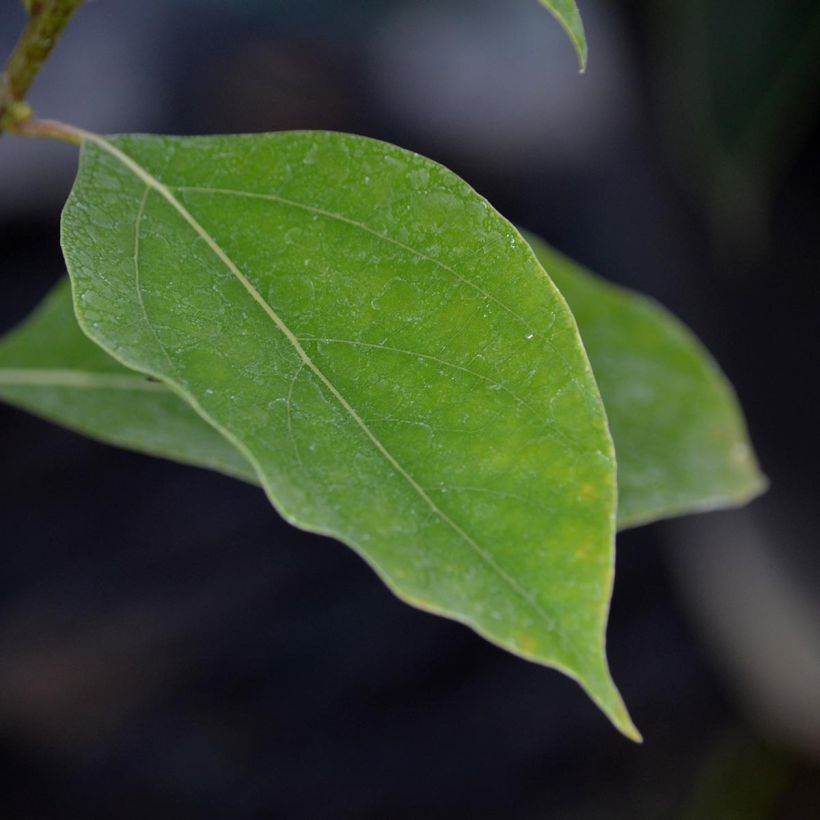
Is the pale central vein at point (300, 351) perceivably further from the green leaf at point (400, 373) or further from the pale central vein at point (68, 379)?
the pale central vein at point (68, 379)

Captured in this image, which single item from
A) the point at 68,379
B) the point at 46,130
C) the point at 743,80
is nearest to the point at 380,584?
the point at 743,80

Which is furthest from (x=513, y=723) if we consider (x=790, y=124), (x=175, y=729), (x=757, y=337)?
(x=790, y=124)

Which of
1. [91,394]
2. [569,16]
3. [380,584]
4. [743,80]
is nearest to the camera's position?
[569,16]

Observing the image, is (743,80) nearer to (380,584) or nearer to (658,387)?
(380,584)

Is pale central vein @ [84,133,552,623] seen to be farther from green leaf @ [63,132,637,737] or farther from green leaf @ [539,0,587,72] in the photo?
green leaf @ [539,0,587,72]

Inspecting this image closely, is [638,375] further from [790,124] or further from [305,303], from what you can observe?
[790,124]

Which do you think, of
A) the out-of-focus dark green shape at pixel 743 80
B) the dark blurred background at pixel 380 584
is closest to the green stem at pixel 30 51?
the dark blurred background at pixel 380 584

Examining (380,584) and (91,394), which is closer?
(91,394)
